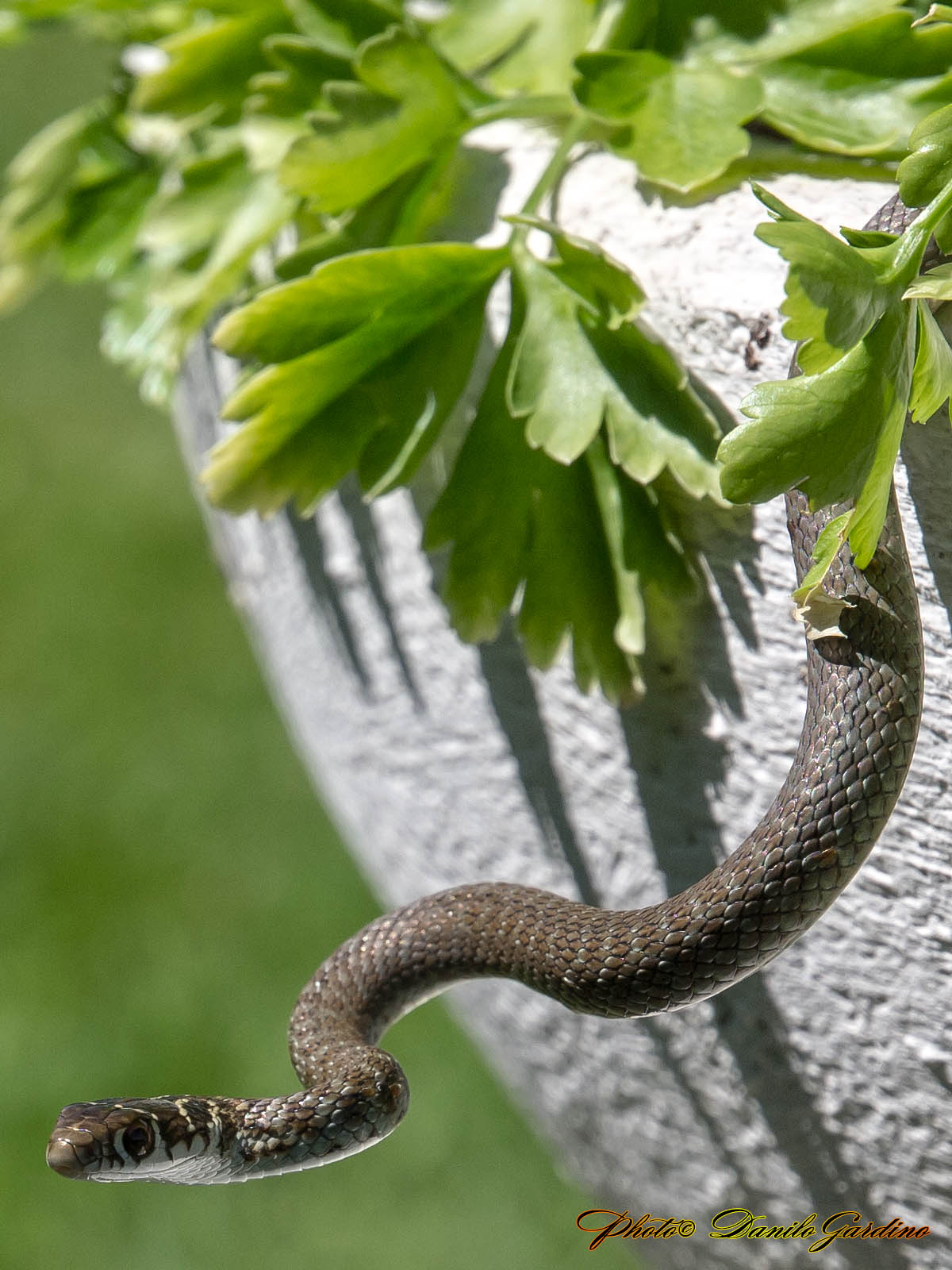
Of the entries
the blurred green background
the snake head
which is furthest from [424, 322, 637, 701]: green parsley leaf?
the blurred green background

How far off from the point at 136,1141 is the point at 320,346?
346 millimetres

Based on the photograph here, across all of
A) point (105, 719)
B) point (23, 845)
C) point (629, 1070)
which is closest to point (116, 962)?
point (23, 845)

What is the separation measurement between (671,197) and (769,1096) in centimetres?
42

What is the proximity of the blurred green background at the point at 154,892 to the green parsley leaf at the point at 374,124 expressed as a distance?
1523 mm

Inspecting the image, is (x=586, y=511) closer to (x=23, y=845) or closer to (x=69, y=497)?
(x=23, y=845)

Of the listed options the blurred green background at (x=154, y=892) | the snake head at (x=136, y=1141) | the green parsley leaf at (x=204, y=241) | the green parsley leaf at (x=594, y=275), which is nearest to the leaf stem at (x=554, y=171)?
the green parsley leaf at (x=594, y=275)

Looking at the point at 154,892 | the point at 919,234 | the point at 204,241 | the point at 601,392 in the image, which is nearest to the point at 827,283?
the point at 919,234

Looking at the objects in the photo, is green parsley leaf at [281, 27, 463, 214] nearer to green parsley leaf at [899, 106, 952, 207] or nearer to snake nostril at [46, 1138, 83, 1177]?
green parsley leaf at [899, 106, 952, 207]

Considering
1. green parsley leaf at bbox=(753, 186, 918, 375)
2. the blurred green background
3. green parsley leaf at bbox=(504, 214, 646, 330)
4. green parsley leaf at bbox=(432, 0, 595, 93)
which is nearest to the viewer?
green parsley leaf at bbox=(753, 186, 918, 375)

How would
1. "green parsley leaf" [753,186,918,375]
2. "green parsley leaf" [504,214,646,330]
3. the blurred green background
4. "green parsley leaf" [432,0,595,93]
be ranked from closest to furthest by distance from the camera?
"green parsley leaf" [753,186,918,375] < "green parsley leaf" [504,214,646,330] < "green parsley leaf" [432,0,595,93] < the blurred green background

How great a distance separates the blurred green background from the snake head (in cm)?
136

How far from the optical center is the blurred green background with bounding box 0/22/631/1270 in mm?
1839

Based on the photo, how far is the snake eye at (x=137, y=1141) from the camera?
1.84ft

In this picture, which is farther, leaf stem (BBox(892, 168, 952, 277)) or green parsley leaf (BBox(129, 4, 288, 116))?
green parsley leaf (BBox(129, 4, 288, 116))
